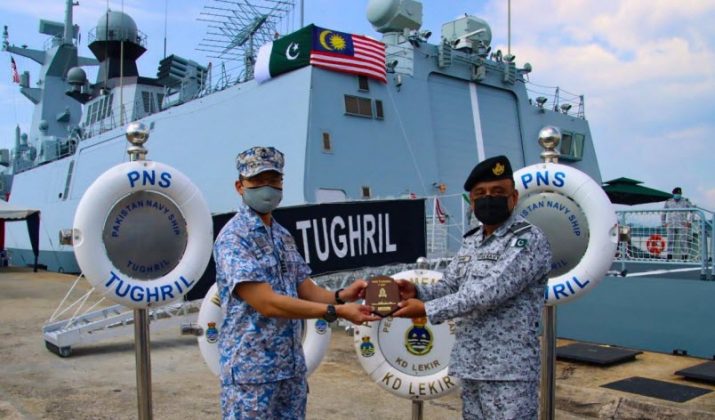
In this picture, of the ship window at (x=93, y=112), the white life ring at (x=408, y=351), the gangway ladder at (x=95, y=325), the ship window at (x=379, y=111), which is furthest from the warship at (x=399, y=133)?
the white life ring at (x=408, y=351)

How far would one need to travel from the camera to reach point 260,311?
7.24ft

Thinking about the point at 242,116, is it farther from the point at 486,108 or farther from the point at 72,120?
the point at 72,120

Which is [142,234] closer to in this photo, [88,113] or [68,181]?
[68,181]

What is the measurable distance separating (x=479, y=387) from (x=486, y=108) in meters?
12.6

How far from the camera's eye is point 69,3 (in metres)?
25.8

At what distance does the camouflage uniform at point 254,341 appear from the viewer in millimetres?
2232

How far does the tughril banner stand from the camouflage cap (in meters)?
2.17

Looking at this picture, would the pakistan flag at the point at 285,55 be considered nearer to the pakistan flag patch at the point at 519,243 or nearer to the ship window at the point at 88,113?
the pakistan flag patch at the point at 519,243

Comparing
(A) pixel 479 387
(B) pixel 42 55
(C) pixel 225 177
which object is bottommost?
(A) pixel 479 387

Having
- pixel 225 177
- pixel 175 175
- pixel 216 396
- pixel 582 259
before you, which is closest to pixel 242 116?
pixel 225 177

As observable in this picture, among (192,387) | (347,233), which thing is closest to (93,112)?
(192,387)

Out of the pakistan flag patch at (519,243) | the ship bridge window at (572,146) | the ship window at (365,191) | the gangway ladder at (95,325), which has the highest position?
the ship bridge window at (572,146)

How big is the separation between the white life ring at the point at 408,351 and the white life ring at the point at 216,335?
0.31 meters

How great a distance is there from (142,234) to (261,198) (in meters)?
0.99
